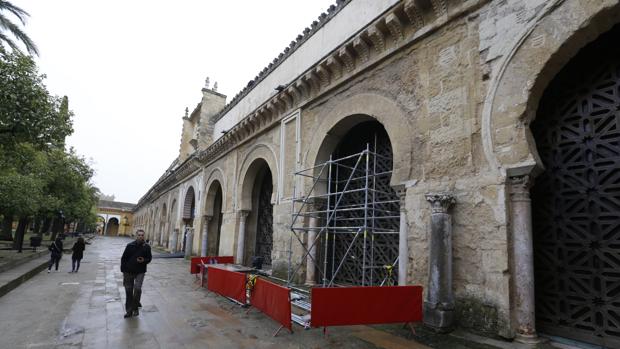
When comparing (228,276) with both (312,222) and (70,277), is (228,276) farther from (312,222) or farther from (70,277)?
(70,277)

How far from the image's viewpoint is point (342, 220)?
25.6ft

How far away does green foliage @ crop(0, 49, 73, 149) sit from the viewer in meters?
8.00

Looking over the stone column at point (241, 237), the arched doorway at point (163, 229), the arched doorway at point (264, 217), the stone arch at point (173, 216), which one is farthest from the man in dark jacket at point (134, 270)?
the arched doorway at point (163, 229)

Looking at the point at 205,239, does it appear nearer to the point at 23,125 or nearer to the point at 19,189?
the point at 19,189

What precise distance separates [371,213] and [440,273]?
2815mm

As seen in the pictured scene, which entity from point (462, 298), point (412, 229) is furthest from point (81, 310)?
point (462, 298)

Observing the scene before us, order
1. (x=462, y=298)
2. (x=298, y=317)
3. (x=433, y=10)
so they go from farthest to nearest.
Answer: (x=433, y=10) → (x=298, y=317) → (x=462, y=298)

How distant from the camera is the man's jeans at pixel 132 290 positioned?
5.36 m

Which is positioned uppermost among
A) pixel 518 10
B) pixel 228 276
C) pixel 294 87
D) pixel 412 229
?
pixel 294 87

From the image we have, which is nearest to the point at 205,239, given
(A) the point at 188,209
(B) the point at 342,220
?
(A) the point at 188,209

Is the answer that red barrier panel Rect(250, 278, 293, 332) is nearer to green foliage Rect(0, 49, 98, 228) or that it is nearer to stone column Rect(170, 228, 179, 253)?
green foliage Rect(0, 49, 98, 228)

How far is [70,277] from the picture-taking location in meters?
9.73

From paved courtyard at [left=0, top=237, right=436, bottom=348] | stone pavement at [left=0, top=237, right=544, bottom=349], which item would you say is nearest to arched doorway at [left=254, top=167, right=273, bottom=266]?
paved courtyard at [left=0, top=237, right=436, bottom=348]

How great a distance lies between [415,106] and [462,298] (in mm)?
2935
